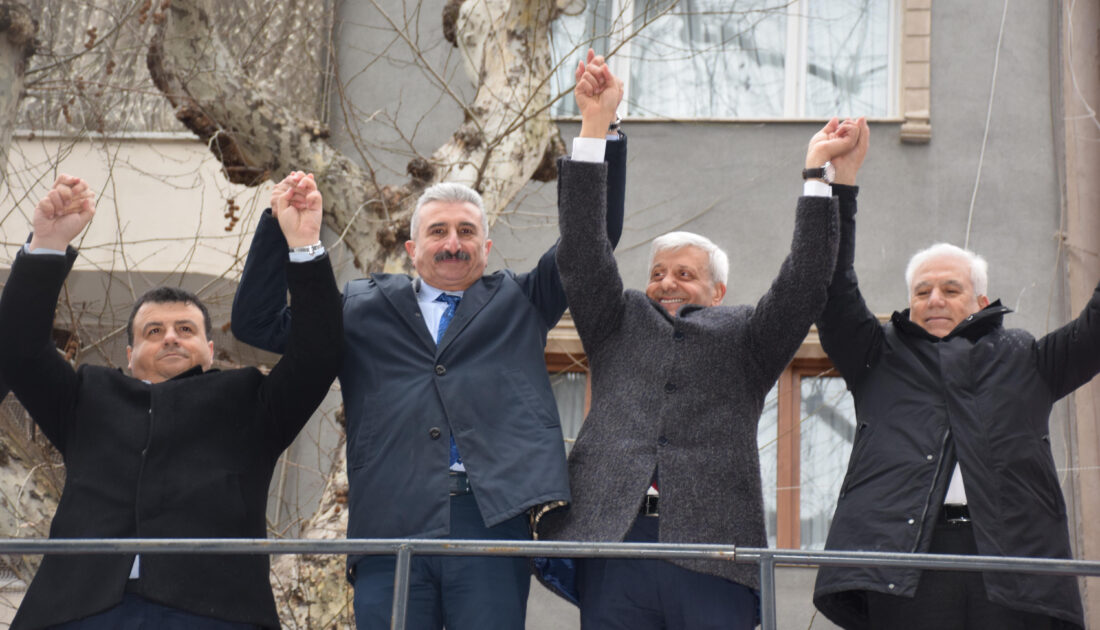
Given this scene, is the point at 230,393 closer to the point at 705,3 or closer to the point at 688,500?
the point at 688,500

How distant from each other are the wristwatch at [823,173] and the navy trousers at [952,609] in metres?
1.05

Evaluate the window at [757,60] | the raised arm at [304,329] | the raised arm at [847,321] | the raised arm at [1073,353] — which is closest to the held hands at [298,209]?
the raised arm at [304,329]

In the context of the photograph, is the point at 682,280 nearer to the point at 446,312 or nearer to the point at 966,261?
the point at 446,312

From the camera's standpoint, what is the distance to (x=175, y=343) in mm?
4297

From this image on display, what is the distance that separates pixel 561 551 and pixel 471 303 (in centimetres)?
97

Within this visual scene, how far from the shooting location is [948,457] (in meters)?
4.10

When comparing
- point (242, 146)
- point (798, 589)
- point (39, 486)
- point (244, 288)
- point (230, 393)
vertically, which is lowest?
point (798, 589)

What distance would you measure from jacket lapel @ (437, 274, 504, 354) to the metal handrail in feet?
2.40

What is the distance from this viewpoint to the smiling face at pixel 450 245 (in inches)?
168

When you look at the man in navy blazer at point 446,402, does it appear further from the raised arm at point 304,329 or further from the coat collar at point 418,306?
the raised arm at point 304,329

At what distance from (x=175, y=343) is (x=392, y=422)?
29.4 inches

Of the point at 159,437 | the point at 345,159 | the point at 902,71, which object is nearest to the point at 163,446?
the point at 159,437

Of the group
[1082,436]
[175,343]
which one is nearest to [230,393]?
[175,343]

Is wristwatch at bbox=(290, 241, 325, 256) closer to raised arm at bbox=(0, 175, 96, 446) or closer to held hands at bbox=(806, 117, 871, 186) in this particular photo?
raised arm at bbox=(0, 175, 96, 446)
